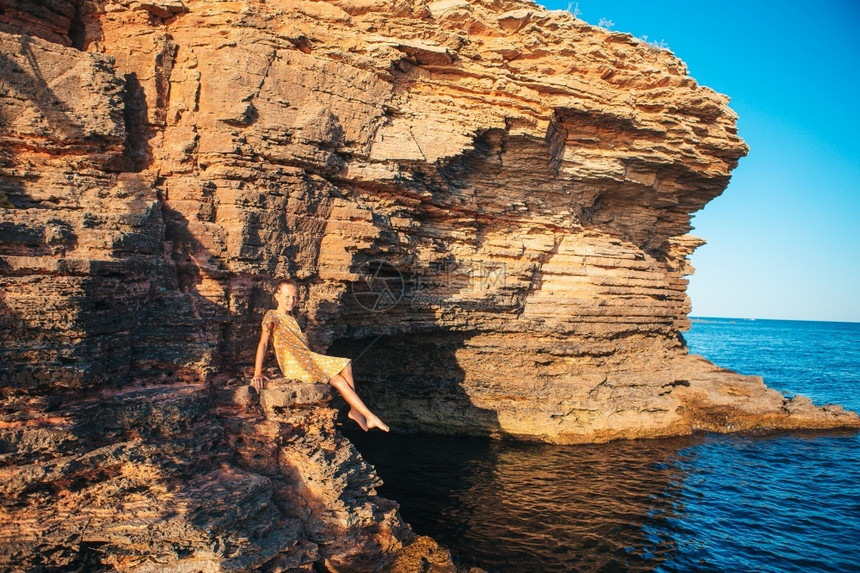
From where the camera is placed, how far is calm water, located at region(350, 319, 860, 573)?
1002cm

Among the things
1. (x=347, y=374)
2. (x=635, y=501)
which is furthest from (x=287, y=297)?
(x=635, y=501)

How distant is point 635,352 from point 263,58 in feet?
49.1

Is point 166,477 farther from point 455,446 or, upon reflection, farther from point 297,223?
point 455,446

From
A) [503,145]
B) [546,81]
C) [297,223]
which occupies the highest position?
[546,81]

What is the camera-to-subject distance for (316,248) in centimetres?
1143

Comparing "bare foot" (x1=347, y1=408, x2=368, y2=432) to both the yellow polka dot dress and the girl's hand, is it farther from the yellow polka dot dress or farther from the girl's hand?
the girl's hand

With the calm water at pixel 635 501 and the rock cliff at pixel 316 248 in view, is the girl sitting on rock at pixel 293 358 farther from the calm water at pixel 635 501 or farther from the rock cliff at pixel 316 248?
the calm water at pixel 635 501

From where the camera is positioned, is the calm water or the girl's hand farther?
the calm water

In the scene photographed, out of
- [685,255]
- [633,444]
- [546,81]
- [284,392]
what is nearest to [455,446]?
[633,444]

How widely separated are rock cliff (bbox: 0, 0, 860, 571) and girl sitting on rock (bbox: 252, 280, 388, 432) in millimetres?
629

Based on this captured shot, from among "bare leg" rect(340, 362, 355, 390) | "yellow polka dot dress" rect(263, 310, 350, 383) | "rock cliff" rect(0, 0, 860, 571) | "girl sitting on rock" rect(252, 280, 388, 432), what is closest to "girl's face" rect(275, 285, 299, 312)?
"girl sitting on rock" rect(252, 280, 388, 432)

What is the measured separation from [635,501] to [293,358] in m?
9.03

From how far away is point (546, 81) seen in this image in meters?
14.2

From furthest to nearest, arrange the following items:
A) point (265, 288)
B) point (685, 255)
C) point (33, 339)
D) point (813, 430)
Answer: point (685, 255) < point (813, 430) < point (265, 288) < point (33, 339)
